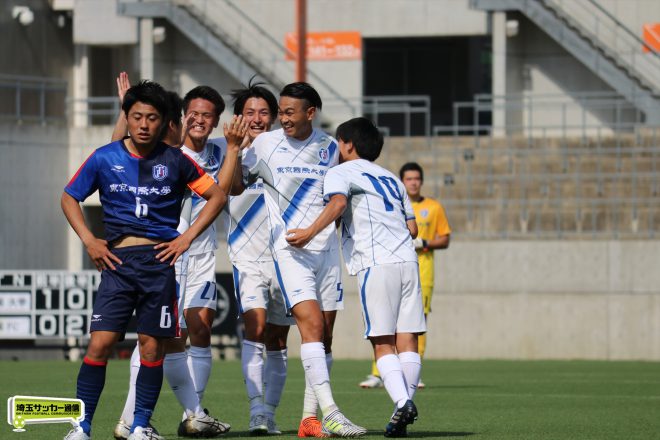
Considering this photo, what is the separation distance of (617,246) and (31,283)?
9.26 m

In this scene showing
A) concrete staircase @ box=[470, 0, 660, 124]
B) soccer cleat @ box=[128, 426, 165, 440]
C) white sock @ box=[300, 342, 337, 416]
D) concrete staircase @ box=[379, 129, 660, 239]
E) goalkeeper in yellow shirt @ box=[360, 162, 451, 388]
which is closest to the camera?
soccer cleat @ box=[128, 426, 165, 440]

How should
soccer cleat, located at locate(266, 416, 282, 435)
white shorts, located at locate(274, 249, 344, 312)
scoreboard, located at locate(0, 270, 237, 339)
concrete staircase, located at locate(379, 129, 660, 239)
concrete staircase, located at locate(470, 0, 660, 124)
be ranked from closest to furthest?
white shorts, located at locate(274, 249, 344, 312), soccer cleat, located at locate(266, 416, 282, 435), scoreboard, located at locate(0, 270, 237, 339), concrete staircase, located at locate(379, 129, 660, 239), concrete staircase, located at locate(470, 0, 660, 124)

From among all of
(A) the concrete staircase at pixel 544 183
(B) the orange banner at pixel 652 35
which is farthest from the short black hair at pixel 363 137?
(B) the orange banner at pixel 652 35

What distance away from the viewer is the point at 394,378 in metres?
8.54

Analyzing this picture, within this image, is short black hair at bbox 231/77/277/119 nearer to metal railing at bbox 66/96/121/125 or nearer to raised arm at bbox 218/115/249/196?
raised arm at bbox 218/115/249/196

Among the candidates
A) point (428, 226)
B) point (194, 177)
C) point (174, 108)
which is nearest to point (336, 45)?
point (428, 226)

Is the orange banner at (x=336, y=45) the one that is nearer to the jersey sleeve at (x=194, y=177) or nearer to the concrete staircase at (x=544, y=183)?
the concrete staircase at (x=544, y=183)

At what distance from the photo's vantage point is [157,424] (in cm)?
1003

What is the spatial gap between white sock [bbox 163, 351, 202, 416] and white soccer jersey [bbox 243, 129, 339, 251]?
96 centimetres

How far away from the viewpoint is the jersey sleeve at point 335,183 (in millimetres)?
8656

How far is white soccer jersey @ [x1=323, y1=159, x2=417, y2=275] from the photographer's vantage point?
873cm

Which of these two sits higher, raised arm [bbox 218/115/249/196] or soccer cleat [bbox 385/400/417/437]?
raised arm [bbox 218/115/249/196]

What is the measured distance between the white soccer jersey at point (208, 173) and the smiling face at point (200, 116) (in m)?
0.13

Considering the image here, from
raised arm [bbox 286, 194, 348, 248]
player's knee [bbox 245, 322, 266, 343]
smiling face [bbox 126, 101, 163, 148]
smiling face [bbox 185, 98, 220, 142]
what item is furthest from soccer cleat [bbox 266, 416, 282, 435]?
smiling face [bbox 126, 101, 163, 148]
